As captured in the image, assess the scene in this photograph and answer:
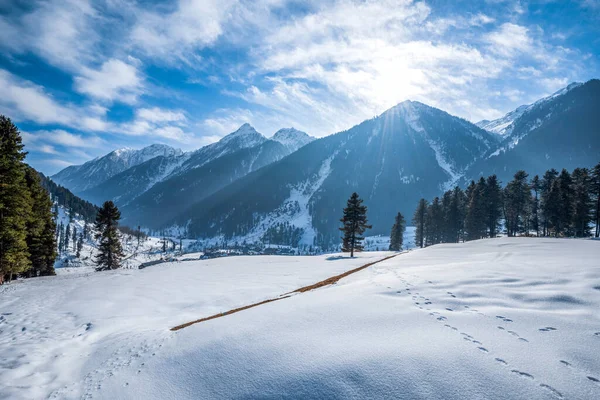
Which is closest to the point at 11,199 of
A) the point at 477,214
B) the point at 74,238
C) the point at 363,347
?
the point at 363,347

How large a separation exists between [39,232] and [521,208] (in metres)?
71.5

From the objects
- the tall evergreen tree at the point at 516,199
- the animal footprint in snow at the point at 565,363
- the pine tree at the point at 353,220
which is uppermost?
the tall evergreen tree at the point at 516,199

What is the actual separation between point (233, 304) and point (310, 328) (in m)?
8.62

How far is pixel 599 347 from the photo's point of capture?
4.24 metres

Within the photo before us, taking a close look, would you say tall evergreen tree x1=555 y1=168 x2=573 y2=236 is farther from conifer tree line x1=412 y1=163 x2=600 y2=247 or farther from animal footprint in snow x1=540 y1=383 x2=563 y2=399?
animal footprint in snow x1=540 y1=383 x2=563 y2=399

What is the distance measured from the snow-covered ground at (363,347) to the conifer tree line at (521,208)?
43.9 metres

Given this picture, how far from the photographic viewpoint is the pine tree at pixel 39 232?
2531 cm

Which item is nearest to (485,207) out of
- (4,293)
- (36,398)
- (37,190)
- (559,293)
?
(559,293)

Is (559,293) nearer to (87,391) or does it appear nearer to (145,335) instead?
(87,391)

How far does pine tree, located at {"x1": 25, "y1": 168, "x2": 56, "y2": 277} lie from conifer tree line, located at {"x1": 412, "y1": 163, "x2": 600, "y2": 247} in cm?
6492

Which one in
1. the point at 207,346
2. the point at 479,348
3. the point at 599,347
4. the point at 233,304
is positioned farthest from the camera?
the point at 233,304

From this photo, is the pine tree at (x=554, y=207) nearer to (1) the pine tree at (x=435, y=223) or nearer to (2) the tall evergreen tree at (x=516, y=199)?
(2) the tall evergreen tree at (x=516, y=199)

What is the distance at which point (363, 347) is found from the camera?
5.05m

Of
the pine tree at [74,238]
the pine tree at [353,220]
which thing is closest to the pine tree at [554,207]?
the pine tree at [353,220]
